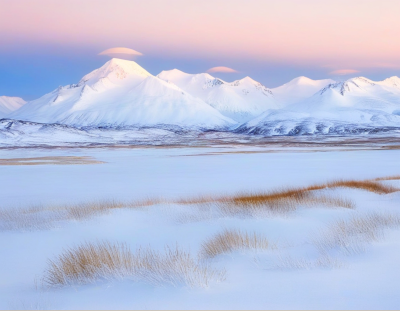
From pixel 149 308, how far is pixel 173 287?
1.87 feet

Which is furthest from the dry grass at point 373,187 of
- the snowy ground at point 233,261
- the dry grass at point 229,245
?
the dry grass at point 229,245

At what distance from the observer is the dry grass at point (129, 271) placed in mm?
5309

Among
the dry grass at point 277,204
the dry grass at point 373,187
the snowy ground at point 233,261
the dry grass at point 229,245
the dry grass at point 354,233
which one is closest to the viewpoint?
the snowy ground at point 233,261

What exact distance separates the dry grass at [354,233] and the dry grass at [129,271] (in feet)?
7.10

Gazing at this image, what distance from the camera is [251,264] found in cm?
616

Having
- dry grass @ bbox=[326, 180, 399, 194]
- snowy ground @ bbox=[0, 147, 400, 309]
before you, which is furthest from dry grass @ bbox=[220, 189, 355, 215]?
dry grass @ bbox=[326, 180, 399, 194]

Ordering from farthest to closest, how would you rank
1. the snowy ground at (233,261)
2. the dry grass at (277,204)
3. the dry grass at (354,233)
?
1. the dry grass at (277,204)
2. the dry grass at (354,233)
3. the snowy ground at (233,261)

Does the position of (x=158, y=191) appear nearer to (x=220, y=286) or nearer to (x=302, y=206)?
(x=302, y=206)

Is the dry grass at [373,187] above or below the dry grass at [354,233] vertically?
below

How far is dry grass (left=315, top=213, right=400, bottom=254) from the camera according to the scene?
265 inches

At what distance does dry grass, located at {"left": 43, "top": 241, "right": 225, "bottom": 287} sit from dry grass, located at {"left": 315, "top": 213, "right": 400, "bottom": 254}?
2164 mm

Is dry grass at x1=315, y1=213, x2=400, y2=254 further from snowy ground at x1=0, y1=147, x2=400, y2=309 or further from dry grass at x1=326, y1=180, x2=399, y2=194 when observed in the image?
dry grass at x1=326, y1=180, x2=399, y2=194

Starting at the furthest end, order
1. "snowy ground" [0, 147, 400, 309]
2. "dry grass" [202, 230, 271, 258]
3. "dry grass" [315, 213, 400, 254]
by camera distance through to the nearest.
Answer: "dry grass" [202, 230, 271, 258] < "dry grass" [315, 213, 400, 254] < "snowy ground" [0, 147, 400, 309]

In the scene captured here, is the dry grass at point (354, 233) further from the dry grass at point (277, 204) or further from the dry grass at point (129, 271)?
the dry grass at point (129, 271)
